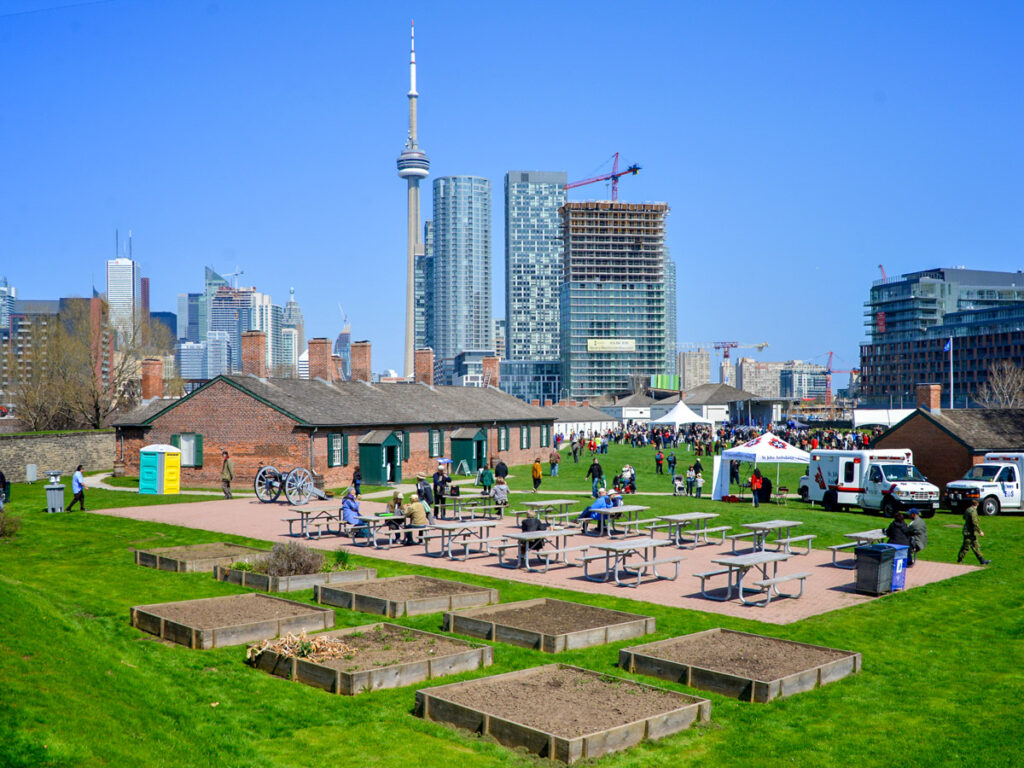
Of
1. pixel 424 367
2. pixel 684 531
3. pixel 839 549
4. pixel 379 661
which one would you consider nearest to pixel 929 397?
pixel 839 549

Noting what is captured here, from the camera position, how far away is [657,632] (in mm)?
14484

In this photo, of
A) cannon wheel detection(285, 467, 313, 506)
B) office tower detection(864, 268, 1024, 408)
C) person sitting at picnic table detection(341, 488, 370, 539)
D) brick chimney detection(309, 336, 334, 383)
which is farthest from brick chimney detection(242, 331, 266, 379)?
office tower detection(864, 268, 1024, 408)

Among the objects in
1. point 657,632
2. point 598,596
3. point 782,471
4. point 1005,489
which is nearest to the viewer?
point 657,632

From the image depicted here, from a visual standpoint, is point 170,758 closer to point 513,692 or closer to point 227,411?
point 513,692

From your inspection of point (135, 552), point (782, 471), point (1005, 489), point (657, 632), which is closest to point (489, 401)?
point (782, 471)

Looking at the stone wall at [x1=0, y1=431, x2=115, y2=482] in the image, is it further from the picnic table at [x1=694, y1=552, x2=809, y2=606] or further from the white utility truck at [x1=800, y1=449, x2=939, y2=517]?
the picnic table at [x1=694, y1=552, x2=809, y2=606]

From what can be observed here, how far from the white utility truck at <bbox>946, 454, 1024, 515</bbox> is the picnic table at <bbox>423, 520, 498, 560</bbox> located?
58.3 ft

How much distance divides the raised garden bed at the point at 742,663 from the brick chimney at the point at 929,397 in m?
28.1

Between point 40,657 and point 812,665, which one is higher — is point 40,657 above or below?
above

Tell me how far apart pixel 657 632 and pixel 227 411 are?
27834 millimetres

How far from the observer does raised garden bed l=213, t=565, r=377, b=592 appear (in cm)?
1708

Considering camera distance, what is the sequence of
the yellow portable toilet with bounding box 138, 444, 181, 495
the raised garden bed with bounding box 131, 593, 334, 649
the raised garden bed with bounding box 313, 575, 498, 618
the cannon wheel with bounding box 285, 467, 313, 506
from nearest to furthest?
the raised garden bed with bounding box 131, 593, 334, 649, the raised garden bed with bounding box 313, 575, 498, 618, the cannon wheel with bounding box 285, 467, 313, 506, the yellow portable toilet with bounding box 138, 444, 181, 495

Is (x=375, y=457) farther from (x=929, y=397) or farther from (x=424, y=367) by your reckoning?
(x=929, y=397)

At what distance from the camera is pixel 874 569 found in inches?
692
